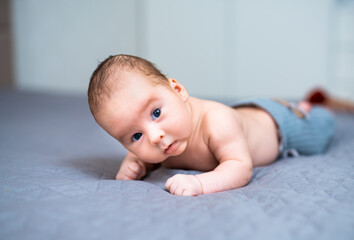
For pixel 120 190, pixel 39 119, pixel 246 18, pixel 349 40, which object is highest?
pixel 246 18

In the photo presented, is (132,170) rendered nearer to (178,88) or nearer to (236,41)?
(178,88)

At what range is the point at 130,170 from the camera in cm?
92

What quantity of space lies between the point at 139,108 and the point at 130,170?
0.69ft

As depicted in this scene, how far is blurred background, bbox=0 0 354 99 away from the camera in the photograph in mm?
3629

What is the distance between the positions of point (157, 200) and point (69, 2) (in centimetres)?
433

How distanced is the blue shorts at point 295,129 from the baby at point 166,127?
0.18 m

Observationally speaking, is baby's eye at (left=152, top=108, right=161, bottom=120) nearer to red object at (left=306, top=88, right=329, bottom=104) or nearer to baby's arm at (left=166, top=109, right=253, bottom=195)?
baby's arm at (left=166, top=109, right=253, bottom=195)

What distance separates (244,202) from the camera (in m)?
0.62

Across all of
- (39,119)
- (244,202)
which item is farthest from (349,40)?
(244,202)

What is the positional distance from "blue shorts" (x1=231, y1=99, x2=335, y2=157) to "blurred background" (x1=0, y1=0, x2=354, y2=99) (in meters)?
2.23

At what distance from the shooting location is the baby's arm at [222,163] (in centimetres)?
75

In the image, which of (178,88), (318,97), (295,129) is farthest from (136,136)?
(318,97)

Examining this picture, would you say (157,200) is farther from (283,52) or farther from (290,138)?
(283,52)

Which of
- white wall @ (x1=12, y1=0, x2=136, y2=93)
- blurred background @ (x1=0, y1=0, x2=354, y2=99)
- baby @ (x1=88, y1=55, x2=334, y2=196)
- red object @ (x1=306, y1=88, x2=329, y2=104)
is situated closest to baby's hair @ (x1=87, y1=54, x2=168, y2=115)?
baby @ (x1=88, y1=55, x2=334, y2=196)
